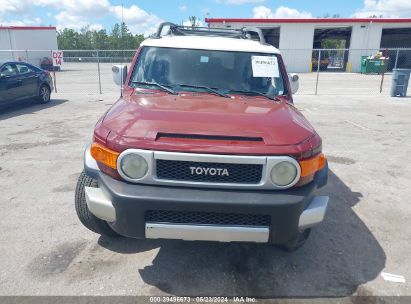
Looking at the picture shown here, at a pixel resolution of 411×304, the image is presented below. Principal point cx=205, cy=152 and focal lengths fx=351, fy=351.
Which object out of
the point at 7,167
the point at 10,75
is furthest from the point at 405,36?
the point at 7,167

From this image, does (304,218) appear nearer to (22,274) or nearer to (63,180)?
(22,274)

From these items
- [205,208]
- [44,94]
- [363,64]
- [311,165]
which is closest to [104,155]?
[205,208]

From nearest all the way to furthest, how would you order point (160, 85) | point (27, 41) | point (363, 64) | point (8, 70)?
point (160, 85) < point (8, 70) < point (363, 64) < point (27, 41)

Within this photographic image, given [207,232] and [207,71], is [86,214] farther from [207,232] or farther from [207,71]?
[207,71]

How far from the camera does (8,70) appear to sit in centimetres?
1052

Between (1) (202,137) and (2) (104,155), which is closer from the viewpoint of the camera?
(1) (202,137)

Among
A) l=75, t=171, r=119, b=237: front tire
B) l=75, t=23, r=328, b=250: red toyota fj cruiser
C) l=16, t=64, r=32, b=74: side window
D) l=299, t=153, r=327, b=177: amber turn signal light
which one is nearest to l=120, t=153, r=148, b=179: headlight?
l=75, t=23, r=328, b=250: red toyota fj cruiser

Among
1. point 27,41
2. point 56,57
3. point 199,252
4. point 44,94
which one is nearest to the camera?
point 199,252

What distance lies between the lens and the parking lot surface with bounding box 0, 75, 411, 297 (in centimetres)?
291

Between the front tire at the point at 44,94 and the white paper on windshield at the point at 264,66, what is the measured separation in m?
10.5

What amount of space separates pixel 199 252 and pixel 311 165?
139 cm

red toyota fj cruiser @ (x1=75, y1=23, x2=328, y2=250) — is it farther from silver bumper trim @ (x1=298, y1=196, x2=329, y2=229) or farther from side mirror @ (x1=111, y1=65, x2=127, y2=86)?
side mirror @ (x1=111, y1=65, x2=127, y2=86)

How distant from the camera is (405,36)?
39406mm

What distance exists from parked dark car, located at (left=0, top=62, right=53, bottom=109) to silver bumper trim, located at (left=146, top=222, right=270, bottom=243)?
9.47 m
